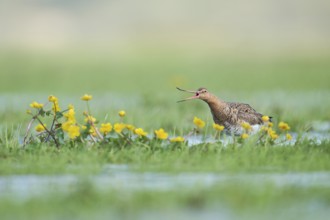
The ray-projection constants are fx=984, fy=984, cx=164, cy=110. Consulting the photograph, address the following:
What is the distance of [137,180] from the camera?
762cm

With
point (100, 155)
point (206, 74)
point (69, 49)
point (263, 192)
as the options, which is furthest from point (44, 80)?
point (69, 49)

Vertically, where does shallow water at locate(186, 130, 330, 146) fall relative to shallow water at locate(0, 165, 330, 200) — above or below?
below

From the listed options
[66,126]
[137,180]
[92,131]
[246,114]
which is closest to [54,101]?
[66,126]

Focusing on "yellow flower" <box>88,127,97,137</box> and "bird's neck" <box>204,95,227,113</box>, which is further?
"bird's neck" <box>204,95,227,113</box>

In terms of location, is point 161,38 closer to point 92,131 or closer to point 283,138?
point 283,138

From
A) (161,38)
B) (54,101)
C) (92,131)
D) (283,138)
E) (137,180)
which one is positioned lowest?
(161,38)

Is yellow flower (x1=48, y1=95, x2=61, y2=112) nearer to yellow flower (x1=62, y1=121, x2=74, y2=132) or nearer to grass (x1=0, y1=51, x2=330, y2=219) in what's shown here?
yellow flower (x1=62, y1=121, x2=74, y2=132)

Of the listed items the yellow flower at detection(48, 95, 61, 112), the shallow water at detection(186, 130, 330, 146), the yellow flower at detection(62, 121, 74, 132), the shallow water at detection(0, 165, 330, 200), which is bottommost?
the shallow water at detection(186, 130, 330, 146)

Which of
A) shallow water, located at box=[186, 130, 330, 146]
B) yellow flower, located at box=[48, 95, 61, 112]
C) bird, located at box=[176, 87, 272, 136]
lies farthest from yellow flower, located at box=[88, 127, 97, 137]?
bird, located at box=[176, 87, 272, 136]

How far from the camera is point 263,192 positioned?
679 cm

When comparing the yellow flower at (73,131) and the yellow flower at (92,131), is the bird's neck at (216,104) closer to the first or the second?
the yellow flower at (92,131)

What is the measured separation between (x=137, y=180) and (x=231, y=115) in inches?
124

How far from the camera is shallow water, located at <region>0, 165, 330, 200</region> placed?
23.6 ft

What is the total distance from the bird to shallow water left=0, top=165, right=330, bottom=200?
2.58 meters
